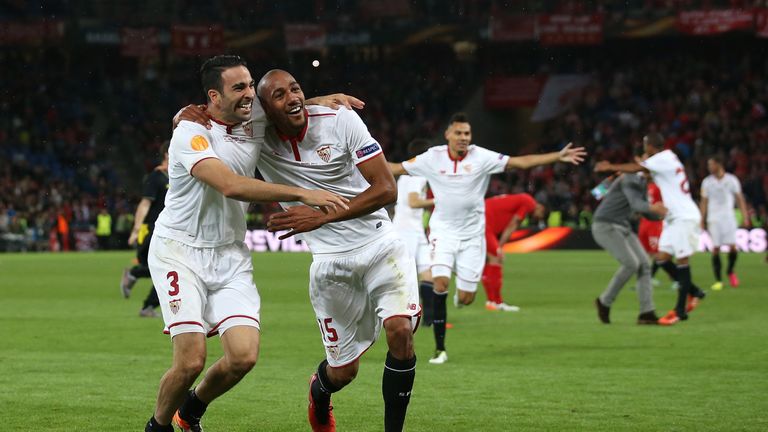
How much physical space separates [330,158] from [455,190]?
238 inches

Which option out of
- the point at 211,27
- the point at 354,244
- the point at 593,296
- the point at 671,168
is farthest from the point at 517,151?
the point at 354,244

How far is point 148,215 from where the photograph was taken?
16.0 m

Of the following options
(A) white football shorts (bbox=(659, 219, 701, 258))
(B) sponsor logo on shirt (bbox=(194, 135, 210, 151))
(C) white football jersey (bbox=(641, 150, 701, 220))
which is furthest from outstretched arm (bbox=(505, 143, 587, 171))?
(B) sponsor logo on shirt (bbox=(194, 135, 210, 151))

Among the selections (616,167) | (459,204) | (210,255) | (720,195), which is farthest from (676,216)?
(210,255)

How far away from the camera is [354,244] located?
724 cm

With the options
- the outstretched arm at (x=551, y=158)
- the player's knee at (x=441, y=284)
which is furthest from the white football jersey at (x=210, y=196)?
the player's knee at (x=441, y=284)

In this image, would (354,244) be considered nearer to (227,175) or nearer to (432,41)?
(227,175)

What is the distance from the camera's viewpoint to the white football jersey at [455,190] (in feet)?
42.2

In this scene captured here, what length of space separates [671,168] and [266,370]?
6.57m

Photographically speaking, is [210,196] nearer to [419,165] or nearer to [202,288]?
[202,288]

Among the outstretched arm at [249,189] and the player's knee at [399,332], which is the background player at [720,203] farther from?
the outstretched arm at [249,189]

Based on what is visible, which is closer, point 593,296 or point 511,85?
point 593,296

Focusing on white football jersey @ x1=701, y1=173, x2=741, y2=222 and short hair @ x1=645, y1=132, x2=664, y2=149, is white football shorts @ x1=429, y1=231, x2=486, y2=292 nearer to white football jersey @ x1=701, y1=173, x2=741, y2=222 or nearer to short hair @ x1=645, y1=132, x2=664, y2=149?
short hair @ x1=645, y1=132, x2=664, y2=149

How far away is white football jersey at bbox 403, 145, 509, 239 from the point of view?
12.9 metres
